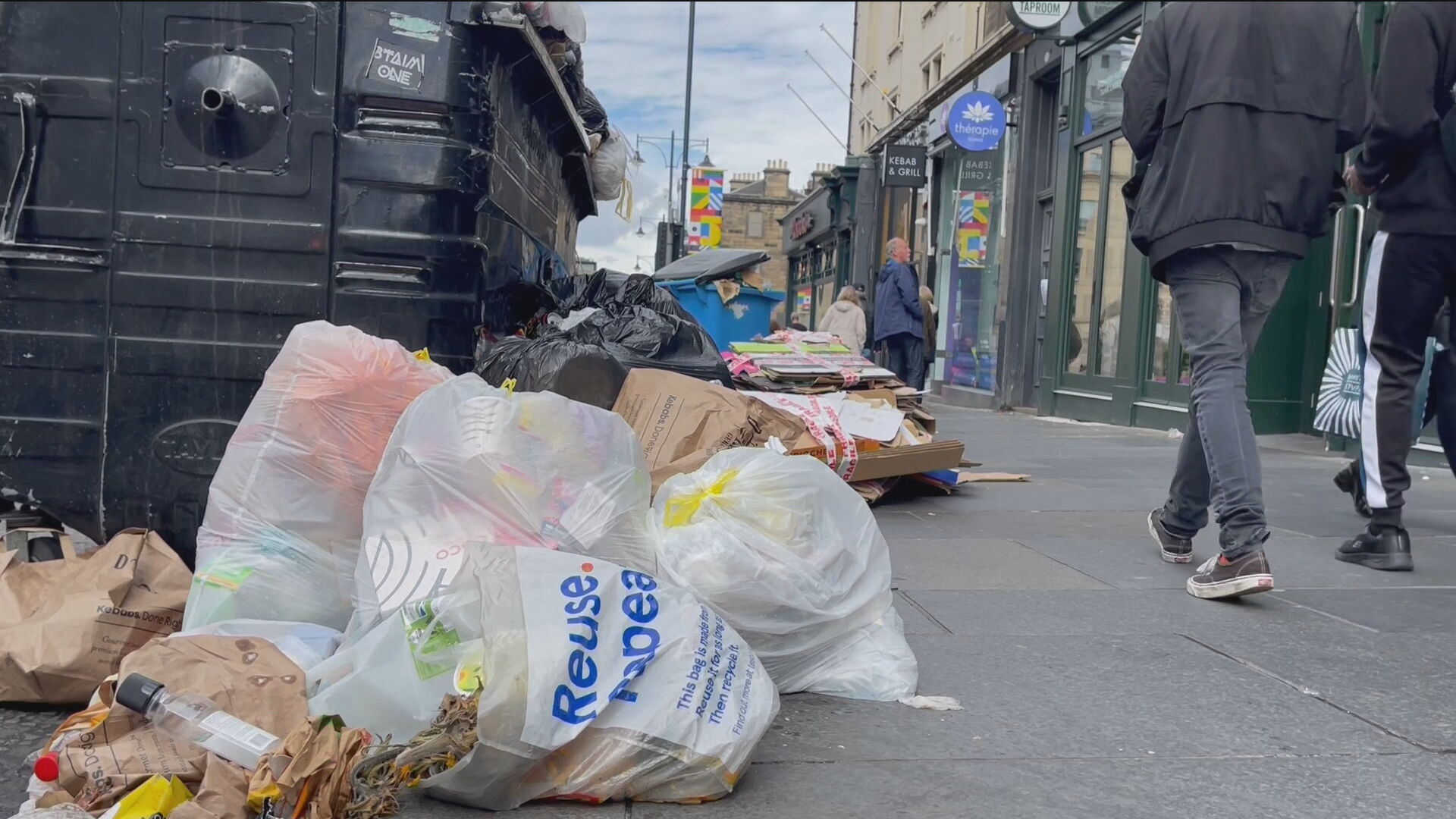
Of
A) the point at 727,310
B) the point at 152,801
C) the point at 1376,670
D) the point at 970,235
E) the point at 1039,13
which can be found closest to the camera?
the point at 152,801

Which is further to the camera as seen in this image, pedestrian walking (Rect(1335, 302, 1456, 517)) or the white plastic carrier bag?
pedestrian walking (Rect(1335, 302, 1456, 517))

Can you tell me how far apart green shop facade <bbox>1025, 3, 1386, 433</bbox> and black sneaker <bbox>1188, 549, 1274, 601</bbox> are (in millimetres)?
4074

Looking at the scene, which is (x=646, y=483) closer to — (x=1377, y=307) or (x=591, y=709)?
(x=591, y=709)

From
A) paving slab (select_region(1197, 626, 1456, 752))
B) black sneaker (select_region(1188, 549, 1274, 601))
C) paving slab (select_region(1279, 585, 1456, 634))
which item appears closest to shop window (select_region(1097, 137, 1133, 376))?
paving slab (select_region(1279, 585, 1456, 634))

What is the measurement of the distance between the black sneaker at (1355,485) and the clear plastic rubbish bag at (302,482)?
354 cm

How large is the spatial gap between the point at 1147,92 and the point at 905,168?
13829 millimetres

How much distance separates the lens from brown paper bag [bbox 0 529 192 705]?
2418 mm

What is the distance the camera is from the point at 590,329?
4.46 meters

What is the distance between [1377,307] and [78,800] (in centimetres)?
382

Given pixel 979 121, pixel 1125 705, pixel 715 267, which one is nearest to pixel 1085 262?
pixel 979 121

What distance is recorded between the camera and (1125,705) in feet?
7.89

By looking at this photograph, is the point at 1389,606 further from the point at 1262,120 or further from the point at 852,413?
the point at 852,413

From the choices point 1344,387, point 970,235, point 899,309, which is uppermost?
point 970,235

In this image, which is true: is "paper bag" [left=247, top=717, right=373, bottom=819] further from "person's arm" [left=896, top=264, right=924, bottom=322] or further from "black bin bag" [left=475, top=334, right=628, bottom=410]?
"person's arm" [left=896, top=264, right=924, bottom=322]
